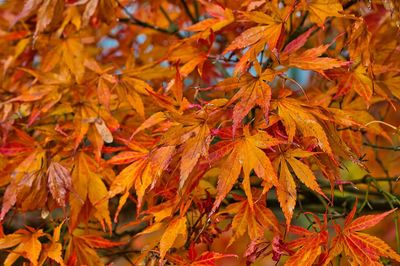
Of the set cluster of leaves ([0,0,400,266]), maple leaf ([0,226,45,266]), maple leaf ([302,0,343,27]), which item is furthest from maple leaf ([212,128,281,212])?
maple leaf ([0,226,45,266])

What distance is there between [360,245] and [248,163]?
0.25 meters

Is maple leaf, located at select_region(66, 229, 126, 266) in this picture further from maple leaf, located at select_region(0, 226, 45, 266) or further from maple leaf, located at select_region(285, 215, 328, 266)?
maple leaf, located at select_region(285, 215, 328, 266)

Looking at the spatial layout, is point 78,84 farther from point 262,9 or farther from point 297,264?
point 297,264

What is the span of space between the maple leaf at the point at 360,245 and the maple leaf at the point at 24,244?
59 centimetres

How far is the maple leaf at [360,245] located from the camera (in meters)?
1.12

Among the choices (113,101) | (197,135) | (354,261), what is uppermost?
(197,135)

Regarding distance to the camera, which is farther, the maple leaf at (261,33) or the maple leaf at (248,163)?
the maple leaf at (261,33)

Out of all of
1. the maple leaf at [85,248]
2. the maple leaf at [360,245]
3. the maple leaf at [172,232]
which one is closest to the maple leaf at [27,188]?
the maple leaf at [85,248]

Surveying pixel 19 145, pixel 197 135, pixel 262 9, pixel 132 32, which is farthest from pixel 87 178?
pixel 132 32

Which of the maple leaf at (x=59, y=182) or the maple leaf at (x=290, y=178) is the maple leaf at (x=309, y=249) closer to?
the maple leaf at (x=290, y=178)

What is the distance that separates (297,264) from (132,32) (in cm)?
136

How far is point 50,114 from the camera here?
156 cm

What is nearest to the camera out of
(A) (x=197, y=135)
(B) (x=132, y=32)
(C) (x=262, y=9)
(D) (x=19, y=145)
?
(A) (x=197, y=135)

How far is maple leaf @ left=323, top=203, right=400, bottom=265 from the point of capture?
1.12 meters
